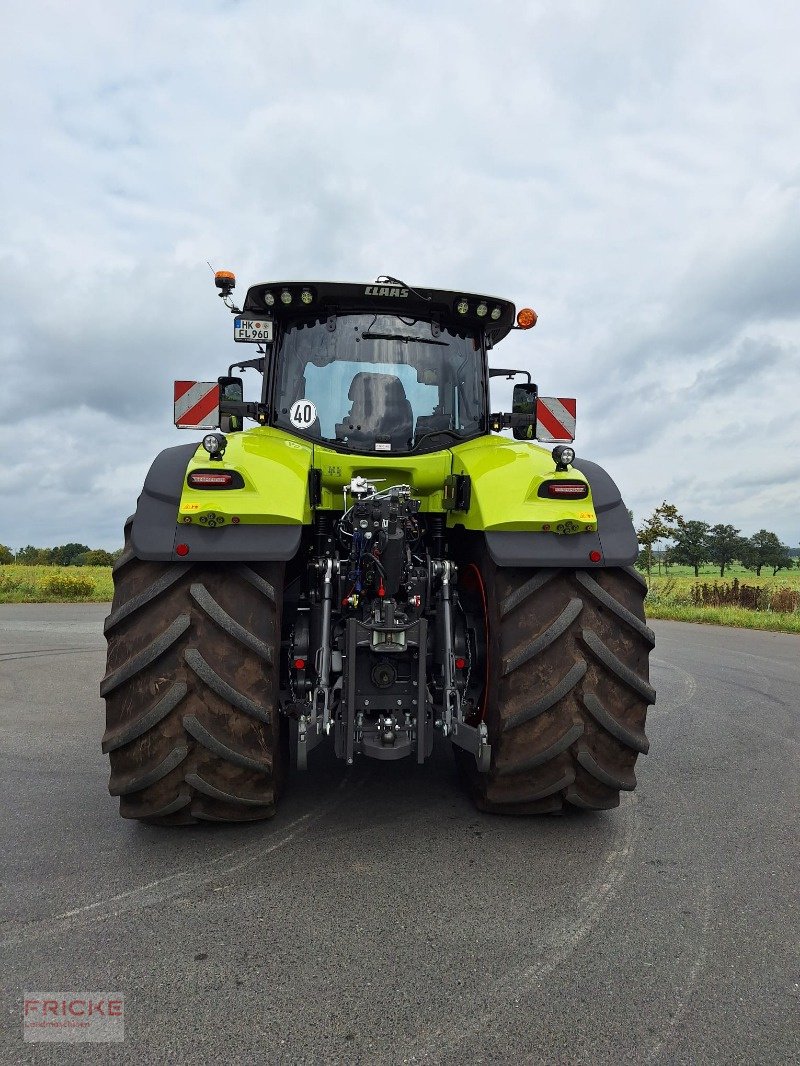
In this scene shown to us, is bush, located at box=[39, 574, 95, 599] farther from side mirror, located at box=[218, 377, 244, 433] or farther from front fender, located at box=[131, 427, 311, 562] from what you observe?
front fender, located at box=[131, 427, 311, 562]

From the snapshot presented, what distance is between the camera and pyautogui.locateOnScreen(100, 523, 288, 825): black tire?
9.64 ft

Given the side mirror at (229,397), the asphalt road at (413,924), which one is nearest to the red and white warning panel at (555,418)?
the side mirror at (229,397)

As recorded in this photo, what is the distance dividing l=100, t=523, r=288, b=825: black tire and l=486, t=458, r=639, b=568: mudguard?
3.48ft

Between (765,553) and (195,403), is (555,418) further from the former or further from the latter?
(765,553)

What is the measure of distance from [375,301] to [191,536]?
1915mm

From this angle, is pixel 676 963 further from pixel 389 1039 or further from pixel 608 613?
pixel 608 613

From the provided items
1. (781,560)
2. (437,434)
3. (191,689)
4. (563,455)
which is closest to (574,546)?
(563,455)

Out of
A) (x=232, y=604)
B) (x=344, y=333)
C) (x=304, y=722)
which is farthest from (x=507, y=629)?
(x=344, y=333)

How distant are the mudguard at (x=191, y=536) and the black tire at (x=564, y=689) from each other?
3.44 ft

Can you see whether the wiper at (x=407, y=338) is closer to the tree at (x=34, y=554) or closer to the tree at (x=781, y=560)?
the tree at (x=34, y=554)

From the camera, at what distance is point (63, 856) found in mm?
2990

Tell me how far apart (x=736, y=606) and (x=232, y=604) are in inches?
764

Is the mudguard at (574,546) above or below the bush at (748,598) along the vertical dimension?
above

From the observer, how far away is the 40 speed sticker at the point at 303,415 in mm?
3971
